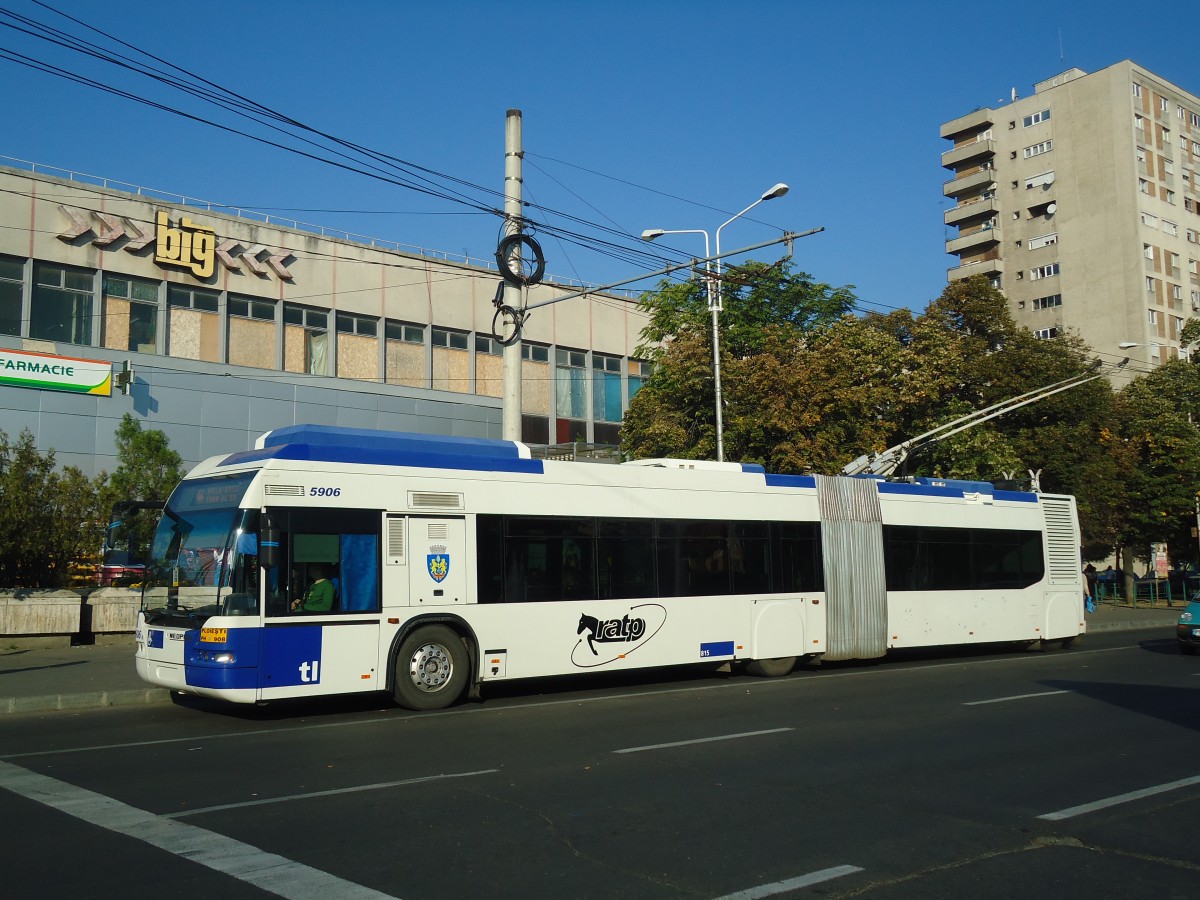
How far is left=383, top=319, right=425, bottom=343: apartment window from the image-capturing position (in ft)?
124

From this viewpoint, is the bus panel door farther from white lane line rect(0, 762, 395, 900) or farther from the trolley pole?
the trolley pole

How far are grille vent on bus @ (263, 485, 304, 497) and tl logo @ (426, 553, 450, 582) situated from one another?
1.83 meters

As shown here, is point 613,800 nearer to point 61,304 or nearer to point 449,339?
point 61,304

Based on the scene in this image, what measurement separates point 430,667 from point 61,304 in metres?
23.3

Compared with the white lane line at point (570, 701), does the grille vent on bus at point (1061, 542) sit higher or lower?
higher

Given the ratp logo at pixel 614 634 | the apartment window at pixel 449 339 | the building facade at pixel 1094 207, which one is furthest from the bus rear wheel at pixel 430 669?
the building facade at pixel 1094 207

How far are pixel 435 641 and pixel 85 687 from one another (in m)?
5.02

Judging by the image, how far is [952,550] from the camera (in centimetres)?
2022

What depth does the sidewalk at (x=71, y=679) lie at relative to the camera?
43.8ft

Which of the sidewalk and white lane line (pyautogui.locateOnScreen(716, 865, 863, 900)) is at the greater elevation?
the sidewalk

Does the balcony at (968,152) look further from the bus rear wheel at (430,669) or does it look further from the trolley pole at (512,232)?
the bus rear wheel at (430,669)

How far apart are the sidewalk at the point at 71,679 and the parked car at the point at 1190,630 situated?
58.0 feet

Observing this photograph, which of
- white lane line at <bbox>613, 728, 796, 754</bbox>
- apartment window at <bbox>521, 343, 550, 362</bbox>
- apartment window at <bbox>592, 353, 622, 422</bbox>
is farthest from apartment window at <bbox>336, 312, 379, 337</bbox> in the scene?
white lane line at <bbox>613, 728, 796, 754</bbox>

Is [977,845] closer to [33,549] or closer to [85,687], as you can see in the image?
[85,687]
